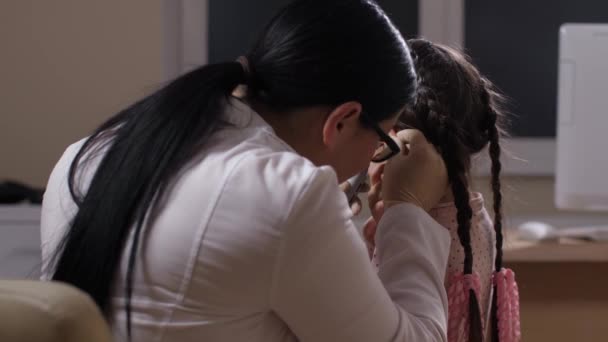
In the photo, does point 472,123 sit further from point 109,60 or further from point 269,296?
point 109,60

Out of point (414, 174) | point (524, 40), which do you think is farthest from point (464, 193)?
point (524, 40)

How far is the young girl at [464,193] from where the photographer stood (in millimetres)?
1119

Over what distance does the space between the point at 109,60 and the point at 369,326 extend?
181 centimetres

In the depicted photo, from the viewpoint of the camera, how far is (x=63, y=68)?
2.47 m

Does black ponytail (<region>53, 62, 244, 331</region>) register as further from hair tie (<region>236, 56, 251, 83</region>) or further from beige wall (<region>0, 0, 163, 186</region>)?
beige wall (<region>0, 0, 163, 186</region>)

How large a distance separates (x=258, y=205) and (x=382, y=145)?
0.98ft

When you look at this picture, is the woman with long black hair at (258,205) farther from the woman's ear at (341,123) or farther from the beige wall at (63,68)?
the beige wall at (63,68)

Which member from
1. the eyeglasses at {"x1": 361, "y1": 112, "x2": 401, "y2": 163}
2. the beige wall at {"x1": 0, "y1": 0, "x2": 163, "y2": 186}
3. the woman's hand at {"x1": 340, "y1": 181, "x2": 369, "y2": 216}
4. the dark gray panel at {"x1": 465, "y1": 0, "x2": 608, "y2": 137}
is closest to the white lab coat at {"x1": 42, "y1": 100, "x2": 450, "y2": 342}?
the eyeglasses at {"x1": 361, "y1": 112, "x2": 401, "y2": 163}

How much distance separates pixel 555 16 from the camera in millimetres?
2566

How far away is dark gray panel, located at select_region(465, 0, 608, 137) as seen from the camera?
8.42ft

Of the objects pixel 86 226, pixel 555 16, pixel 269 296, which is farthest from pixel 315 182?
pixel 555 16

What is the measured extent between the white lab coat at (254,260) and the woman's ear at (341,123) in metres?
0.08

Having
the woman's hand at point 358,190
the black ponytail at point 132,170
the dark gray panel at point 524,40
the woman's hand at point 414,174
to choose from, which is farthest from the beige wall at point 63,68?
the black ponytail at point 132,170

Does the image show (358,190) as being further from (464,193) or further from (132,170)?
(132,170)
